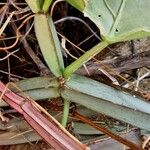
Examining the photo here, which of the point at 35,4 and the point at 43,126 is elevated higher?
the point at 35,4

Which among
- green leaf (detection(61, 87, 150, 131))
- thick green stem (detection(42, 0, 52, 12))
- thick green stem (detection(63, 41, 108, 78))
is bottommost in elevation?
green leaf (detection(61, 87, 150, 131))

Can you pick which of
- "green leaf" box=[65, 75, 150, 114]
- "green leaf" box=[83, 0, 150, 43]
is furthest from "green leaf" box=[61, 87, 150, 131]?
"green leaf" box=[83, 0, 150, 43]

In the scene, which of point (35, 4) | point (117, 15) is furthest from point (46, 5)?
point (117, 15)

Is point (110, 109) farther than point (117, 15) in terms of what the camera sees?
Yes

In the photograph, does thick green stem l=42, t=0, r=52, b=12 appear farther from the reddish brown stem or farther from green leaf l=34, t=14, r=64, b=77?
the reddish brown stem

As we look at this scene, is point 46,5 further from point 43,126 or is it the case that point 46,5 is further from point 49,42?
point 43,126

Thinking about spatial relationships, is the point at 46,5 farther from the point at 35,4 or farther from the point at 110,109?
the point at 110,109

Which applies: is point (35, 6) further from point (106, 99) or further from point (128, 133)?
point (128, 133)
